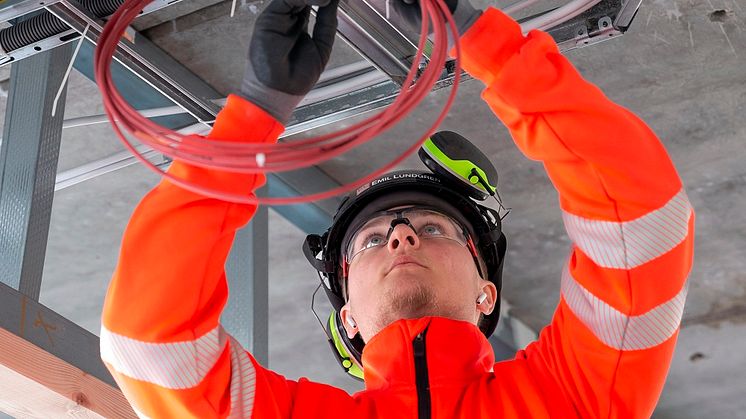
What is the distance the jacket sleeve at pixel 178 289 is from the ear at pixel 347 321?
55 centimetres

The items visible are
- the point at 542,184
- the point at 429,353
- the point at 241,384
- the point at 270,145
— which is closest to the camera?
the point at 270,145

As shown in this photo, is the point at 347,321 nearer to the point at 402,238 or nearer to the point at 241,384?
the point at 402,238

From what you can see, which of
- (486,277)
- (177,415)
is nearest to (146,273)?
(177,415)

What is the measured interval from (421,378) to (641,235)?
496 mm

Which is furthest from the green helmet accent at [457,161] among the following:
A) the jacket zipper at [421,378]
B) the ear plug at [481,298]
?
the jacket zipper at [421,378]

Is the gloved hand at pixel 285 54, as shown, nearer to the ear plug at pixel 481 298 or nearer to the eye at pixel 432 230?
the eye at pixel 432 230

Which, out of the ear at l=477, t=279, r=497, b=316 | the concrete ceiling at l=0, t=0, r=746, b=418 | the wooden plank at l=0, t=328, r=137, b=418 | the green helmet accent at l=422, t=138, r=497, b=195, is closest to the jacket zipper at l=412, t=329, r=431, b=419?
the ear at l=477, t=279, r=497, b=316

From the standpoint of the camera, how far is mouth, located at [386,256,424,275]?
2.25 metres

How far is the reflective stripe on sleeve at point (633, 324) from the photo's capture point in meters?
1.89

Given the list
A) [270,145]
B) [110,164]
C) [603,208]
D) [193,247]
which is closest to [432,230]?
[603,208]

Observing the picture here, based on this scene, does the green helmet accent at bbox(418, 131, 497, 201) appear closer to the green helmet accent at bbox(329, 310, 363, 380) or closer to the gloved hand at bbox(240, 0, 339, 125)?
the green helmet accent at bbox(329, 310, 363, 380)

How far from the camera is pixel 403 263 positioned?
2256 mm

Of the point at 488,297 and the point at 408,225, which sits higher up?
the point at 408,225

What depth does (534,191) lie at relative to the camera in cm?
416
